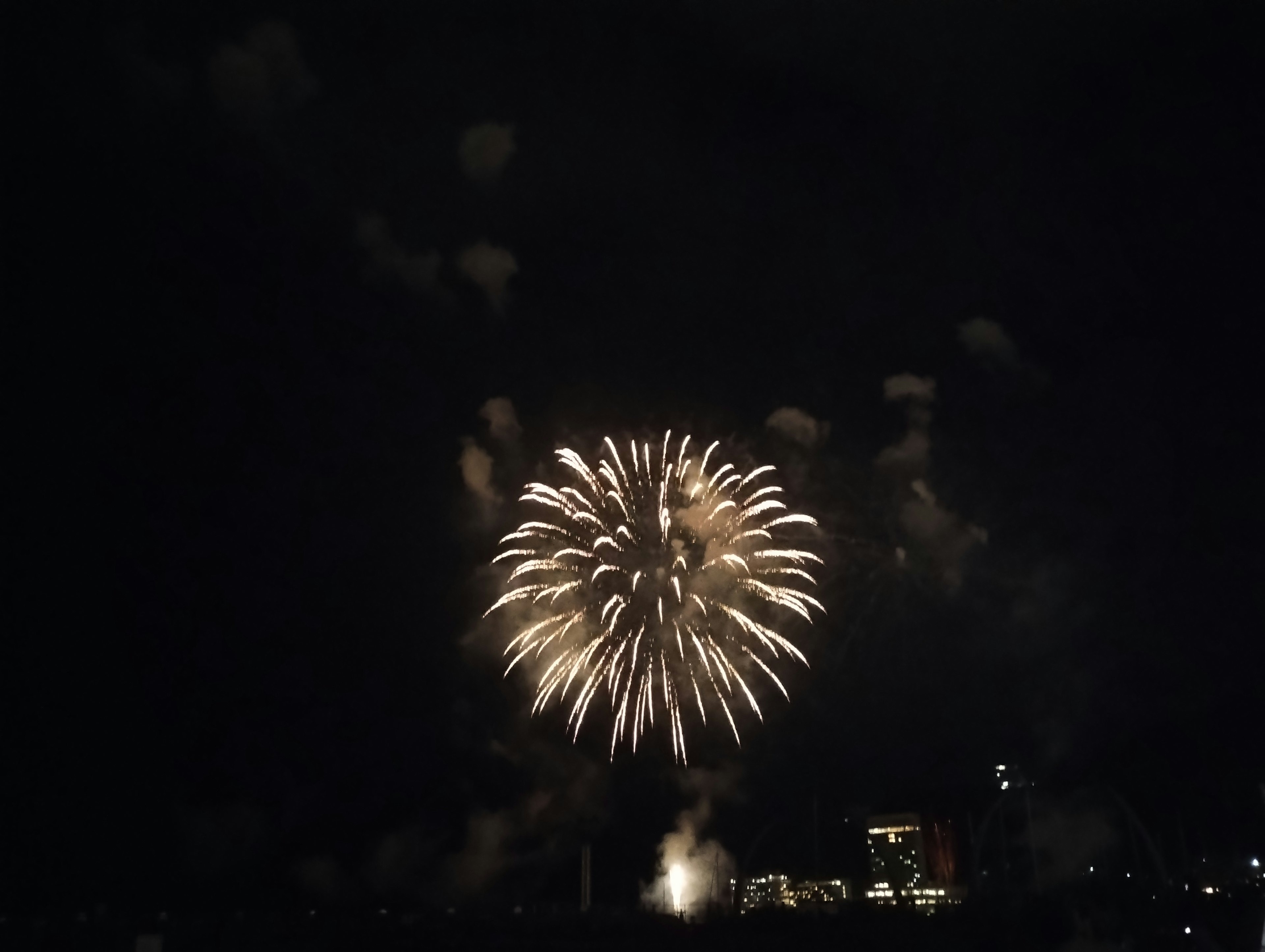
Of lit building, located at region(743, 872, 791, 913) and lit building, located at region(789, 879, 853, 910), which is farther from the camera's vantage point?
lit building, located at region(743, 872, 791, 913)

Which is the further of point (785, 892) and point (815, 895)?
point (785, 892)

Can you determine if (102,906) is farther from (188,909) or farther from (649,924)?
(649,924)

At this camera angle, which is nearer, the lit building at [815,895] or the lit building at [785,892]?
the lit building at [815,895]

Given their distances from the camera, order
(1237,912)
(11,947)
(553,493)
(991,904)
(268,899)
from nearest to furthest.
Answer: (553,493), (11,947), (1237,912), (991,904), (268,899)

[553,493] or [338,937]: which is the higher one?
[553,493]

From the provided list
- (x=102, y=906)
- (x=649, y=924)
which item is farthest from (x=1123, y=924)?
(x=102, y=906)

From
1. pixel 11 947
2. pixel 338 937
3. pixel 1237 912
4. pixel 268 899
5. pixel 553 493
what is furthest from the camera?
pixel 268 899

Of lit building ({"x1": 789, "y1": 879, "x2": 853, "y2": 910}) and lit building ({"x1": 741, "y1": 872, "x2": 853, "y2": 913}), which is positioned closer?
lit building ({"x1": 789, "y1": 879, "x2": 853, "y2": 910})

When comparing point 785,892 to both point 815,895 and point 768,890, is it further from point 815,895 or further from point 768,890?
point 815,895

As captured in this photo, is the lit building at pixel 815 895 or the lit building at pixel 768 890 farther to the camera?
the lit building at pixel 768 890

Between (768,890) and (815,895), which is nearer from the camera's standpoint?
(815,895)

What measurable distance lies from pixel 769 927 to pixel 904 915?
50.3 feet

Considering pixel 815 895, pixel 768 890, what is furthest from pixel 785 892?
pixel 815 895

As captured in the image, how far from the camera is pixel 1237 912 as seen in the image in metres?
100
